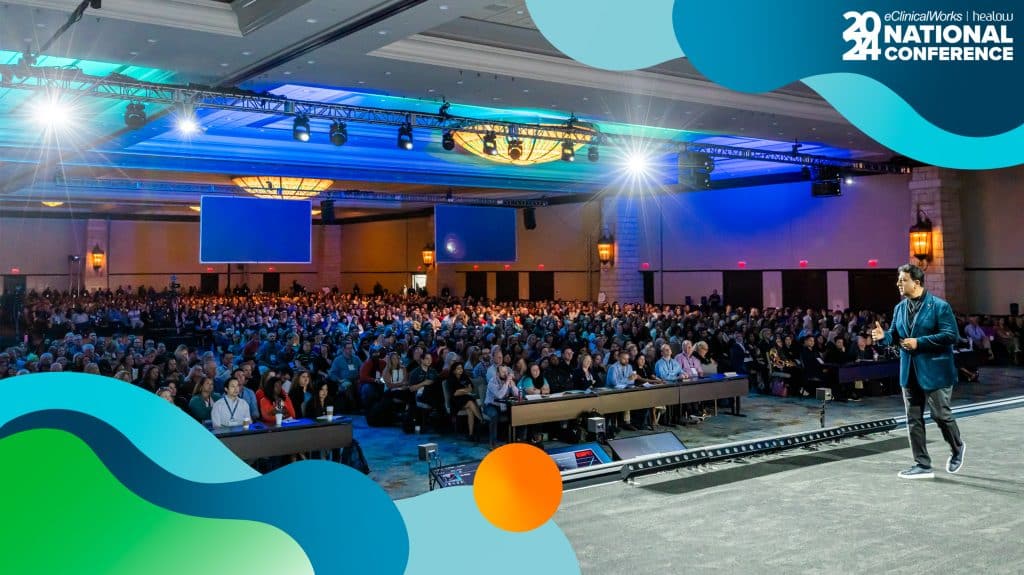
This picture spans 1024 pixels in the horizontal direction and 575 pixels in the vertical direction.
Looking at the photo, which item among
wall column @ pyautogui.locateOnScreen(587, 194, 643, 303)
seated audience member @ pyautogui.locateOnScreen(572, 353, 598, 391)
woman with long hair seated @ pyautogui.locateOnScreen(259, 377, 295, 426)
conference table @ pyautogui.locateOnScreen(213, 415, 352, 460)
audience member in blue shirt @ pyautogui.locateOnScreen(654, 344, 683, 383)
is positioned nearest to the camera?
conference table @ pyautogui.locateOnScreen(213, 415, 352, 460)

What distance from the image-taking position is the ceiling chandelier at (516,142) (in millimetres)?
14273

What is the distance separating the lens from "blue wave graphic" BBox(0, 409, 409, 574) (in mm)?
2762

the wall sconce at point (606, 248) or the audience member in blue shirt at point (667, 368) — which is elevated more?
the wall sconce at point (606, 248)

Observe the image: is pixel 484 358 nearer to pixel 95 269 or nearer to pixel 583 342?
pixel 583 342

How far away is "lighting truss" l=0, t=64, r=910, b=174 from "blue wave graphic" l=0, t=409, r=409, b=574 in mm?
8564

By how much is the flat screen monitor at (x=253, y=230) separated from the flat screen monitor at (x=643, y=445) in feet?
38.9

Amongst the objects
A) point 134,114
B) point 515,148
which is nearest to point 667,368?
point 515,148

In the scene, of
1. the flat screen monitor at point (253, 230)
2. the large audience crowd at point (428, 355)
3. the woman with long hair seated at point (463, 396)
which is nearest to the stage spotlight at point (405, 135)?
the large audience crowd at point (428, 355)

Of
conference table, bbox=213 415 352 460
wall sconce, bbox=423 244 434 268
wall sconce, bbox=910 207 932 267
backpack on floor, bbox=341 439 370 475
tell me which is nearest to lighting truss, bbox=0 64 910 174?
wall sconce, bbox=910 207 932 267

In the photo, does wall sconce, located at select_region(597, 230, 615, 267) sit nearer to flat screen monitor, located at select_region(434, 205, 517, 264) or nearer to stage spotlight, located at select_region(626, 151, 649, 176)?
stage spotlight, located at select_region(626, 151, 649, 176)

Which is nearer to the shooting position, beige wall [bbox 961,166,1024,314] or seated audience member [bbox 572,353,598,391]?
seated audience member [bbox 572,353,598,391]

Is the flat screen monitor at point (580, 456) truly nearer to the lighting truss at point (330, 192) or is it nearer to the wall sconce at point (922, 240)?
the wall sconce at point (922, 240)

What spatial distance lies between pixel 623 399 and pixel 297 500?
26.5 ft

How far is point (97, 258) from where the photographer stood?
33625 millimetres
